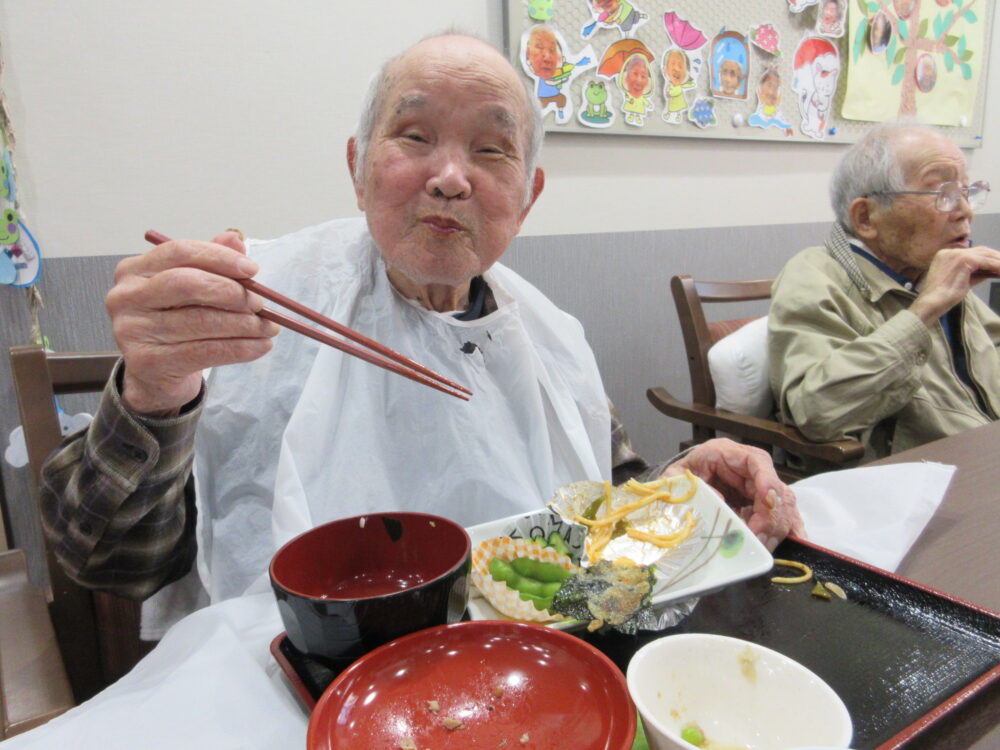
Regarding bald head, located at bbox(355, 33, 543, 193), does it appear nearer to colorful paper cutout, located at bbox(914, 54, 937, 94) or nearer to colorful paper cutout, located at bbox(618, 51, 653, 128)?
colorful paper cutout, located at bbox(618, 51, 653, 128)

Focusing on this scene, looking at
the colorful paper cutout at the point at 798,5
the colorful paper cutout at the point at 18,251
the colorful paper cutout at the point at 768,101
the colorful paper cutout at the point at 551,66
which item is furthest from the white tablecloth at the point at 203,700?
the colorful paper cutout at the point at 798,5

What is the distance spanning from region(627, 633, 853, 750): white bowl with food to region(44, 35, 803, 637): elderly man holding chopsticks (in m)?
0.40

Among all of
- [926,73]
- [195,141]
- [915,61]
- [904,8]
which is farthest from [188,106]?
[926,73]

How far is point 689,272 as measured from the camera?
2.67 m

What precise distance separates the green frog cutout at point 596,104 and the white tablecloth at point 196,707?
203cm

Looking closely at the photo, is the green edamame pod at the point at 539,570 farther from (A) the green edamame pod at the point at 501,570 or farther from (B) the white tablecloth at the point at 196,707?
(B) the white tablecloth at the point at 196,707

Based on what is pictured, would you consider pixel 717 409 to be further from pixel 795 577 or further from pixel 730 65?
pixel 730 65

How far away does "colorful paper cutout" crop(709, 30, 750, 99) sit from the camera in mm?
2465

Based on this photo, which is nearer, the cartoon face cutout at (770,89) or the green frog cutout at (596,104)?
the green frog cutout at (596,104)

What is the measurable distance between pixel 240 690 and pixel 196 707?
0.04m

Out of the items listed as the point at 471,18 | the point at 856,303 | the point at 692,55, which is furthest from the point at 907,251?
the point at 471,18

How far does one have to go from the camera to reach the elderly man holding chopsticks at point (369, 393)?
80 cm

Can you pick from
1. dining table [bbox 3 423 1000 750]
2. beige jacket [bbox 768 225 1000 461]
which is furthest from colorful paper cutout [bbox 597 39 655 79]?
dining table [bbox 3 423 1000 750]

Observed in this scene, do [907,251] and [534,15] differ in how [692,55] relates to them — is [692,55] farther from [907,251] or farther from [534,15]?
[907,251]
